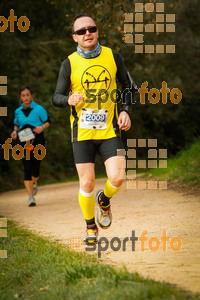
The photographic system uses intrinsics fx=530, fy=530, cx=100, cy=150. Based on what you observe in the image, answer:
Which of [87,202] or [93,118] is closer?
[93,118]

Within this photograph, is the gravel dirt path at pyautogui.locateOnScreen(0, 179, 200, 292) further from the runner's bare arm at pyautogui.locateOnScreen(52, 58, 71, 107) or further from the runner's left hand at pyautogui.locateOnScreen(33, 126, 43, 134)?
the runner's bare arm at pyautogui.locateOnScreen(52, 58, 71, 107)

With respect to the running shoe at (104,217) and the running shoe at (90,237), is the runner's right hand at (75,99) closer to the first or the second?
the running shoe at (104,217)

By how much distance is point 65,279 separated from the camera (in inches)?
160

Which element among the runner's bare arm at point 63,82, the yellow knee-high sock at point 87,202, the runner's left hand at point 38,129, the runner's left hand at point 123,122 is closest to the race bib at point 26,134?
A: the runner's left hand at point 38,129

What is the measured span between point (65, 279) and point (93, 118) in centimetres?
188

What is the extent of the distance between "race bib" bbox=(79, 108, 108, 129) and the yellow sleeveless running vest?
0.9 inches

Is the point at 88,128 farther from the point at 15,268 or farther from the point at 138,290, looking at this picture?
the point at 138,290

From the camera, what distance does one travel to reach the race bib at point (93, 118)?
213 inches

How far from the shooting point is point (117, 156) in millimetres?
5504

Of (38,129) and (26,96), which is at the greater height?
(26,96)

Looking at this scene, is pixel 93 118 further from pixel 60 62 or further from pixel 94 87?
pixel 60 62

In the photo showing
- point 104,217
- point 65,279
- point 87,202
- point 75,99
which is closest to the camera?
point 65,279

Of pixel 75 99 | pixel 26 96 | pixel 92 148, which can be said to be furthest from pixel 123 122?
pixel 26 96
